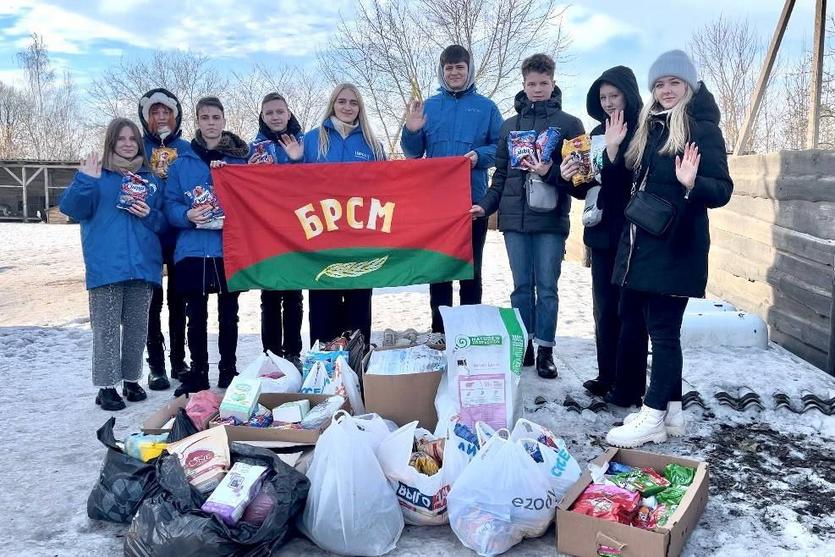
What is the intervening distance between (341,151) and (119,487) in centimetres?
270

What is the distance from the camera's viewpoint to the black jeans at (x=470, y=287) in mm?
4996

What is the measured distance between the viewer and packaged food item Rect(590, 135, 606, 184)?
405 cm

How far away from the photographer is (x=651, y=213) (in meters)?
3.51

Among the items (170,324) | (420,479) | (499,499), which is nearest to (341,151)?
(170,324)

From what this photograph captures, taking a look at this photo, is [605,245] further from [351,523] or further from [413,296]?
[413,296]

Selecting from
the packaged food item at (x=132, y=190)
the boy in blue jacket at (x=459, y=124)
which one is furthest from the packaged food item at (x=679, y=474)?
the packaged food item at (x=132, y=190)

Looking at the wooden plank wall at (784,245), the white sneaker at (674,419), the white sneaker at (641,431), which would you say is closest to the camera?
the white sneaker at (641,431)

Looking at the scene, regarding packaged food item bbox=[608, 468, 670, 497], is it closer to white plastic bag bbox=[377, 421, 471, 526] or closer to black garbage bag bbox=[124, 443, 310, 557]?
white plastic bag bbox=[377, 421, 471, 526]

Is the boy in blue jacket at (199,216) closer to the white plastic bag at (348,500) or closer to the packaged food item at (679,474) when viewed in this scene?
the white plastic bag at (348,500)

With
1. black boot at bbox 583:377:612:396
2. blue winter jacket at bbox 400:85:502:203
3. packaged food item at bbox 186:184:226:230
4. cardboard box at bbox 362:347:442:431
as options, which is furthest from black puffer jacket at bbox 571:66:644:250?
packaged food item at bbox 186:184:226:230

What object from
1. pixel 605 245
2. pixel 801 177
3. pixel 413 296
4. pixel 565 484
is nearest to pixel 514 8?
pixel 413 296

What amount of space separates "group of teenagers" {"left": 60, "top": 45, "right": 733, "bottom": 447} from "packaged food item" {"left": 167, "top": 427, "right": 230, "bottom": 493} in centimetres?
179

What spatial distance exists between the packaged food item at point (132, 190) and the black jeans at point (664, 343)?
10.2 ft

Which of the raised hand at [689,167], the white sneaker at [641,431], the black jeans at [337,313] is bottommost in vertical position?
the white sneaker at [641,431]
